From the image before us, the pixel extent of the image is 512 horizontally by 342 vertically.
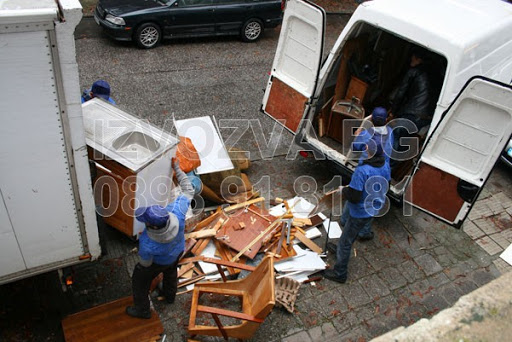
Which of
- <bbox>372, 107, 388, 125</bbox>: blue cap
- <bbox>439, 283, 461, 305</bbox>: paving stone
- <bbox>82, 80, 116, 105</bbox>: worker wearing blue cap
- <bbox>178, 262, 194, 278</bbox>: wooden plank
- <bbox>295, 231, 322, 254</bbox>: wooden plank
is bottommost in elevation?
<bbox>439, 283, 461, 305</bbox>: paving stone

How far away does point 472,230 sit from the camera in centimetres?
664

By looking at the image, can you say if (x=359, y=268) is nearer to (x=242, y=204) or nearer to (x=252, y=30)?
(x=242, y=204)

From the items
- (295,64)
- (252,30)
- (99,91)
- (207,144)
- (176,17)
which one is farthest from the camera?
(252,30)

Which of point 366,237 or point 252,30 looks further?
point 252,30

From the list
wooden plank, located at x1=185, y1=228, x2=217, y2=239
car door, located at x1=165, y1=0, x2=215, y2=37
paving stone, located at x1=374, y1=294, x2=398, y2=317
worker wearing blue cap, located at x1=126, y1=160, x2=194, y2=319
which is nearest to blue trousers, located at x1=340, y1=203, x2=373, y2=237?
paving stone, located at x1=374, y1=294, x2=398, y2=317

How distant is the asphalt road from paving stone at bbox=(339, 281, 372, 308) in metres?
2.69

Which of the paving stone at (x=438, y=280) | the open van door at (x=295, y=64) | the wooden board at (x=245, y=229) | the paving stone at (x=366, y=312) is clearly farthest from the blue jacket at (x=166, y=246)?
the paving stone at (x=438, y=280)

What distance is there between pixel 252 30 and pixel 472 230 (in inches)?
265

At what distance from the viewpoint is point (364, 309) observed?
5.25m

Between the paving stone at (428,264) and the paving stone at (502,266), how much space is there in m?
0.85

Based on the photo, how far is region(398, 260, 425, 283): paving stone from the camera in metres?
5.75

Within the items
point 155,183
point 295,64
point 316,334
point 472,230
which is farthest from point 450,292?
point 155,183

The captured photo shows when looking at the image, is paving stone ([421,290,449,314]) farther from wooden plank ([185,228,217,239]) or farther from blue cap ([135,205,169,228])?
blue cap ([135,205,169,228])

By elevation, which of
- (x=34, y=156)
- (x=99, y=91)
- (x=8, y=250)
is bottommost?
(x=8, y=250)
